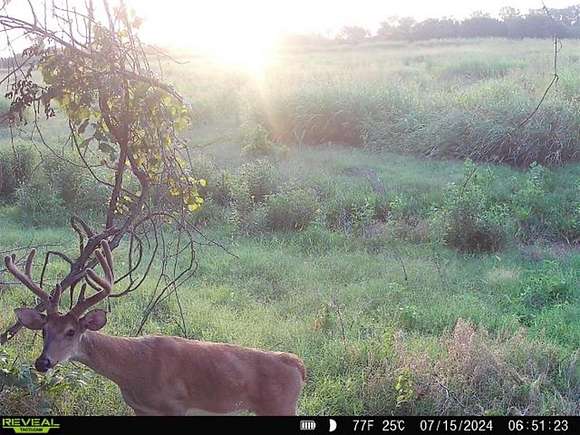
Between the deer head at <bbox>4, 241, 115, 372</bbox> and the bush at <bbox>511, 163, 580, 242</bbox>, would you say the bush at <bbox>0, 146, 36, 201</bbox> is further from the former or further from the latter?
the deer head at <bbox>4, 241, 115, 372</bbox>

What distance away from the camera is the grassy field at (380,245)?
214 inches

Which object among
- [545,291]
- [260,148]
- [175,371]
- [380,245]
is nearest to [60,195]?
[260,148]

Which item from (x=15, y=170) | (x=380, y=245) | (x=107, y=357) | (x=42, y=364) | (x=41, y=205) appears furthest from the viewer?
(x=15, y=170)

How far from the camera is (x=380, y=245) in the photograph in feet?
30.7

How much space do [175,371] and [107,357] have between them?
399 mm

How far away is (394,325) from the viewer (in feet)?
21.8

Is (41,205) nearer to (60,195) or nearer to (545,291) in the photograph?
(60,195)

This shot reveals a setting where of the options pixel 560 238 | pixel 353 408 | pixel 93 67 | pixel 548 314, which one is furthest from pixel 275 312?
pixel 560 238

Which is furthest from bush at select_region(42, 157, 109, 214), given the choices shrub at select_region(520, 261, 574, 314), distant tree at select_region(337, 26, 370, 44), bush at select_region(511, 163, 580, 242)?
distant tree at select_region(337, 26, 370, 44)

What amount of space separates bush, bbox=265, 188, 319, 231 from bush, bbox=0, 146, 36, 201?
164 inches
